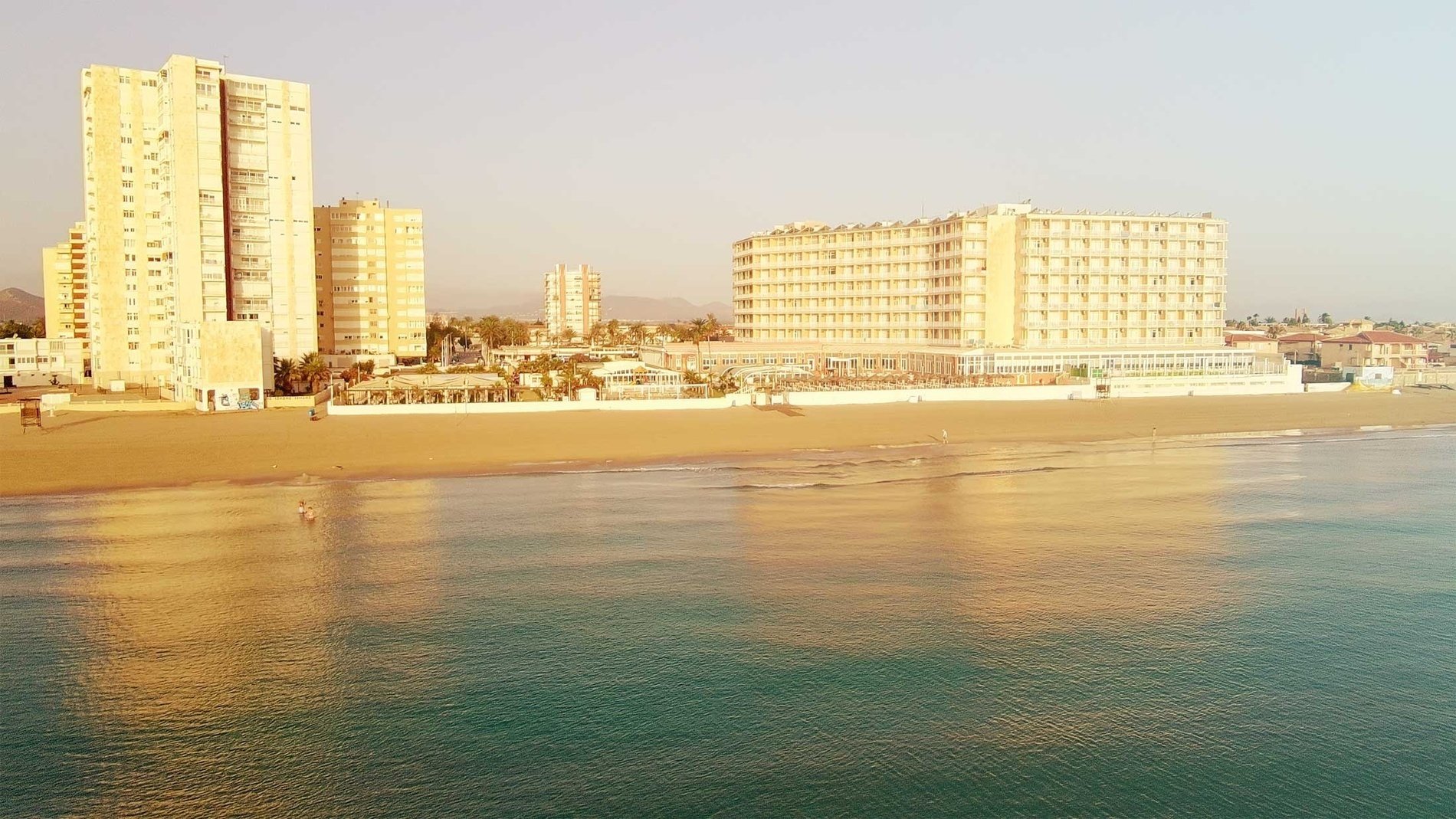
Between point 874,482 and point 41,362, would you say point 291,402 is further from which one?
point 41,362

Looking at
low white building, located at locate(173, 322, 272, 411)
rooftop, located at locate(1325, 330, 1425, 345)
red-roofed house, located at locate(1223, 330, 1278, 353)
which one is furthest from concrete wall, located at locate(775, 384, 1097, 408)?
rooftop, located at locate(1325, 330, 1425, 345)

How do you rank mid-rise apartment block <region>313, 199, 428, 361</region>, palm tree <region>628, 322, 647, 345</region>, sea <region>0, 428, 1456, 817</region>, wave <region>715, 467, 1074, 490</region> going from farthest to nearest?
palm tree <region>628, 322, 647, 345</region> < mid-rise apartment block <region>313, 199, 428, 361</region> < wave <region>715, 467, 1074, 490</region> < sea <region>0, 428, 1456, 817</region>

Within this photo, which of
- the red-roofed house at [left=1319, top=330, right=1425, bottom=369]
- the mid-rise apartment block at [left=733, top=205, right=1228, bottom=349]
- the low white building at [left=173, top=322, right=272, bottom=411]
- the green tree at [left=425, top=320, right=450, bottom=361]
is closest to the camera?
the low white building at [left=173, top=322, right=272, bottom=411]

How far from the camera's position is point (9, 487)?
36.5 m

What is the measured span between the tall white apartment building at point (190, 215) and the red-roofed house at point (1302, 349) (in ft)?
264

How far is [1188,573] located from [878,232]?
64.4 metres

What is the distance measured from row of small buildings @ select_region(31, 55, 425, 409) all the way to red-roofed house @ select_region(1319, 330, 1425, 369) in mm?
81079

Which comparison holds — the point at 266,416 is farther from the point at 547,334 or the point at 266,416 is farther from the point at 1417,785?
the point at 547,334

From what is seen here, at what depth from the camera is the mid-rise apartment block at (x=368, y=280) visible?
89.5m

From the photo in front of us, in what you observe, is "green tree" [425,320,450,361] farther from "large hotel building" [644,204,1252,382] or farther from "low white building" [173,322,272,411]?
"low white building" [173,322,272,411]

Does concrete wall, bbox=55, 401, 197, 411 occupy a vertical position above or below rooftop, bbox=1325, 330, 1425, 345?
below

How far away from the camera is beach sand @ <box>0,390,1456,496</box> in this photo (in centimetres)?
3978

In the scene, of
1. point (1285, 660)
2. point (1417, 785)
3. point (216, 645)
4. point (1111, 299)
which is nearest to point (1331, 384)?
point (1111, 299)

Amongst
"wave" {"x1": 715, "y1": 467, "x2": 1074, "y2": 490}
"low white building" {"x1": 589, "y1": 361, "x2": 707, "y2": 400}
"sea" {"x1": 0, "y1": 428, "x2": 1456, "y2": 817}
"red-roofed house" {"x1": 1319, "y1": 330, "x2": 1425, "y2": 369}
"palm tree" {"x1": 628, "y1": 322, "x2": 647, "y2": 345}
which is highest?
"palm tree" {"x1": 628, "y1": 322, "x2": 647, "y2": 345}
